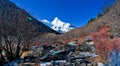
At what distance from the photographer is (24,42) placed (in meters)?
14.2

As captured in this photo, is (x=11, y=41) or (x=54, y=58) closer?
(x=54, y=58)

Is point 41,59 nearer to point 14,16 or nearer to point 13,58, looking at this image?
point 13,58

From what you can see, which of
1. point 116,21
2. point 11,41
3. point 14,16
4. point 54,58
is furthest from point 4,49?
point 116,21

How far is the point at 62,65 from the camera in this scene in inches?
391

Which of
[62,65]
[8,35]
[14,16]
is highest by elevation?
[14,16]

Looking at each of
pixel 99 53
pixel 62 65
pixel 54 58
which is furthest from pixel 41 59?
pixel 99 53

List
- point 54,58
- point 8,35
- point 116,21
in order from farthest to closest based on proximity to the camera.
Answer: point 116,21, point 8,35, point 54,58

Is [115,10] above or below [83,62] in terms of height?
above

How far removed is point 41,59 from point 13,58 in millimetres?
2310

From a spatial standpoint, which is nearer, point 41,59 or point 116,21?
point 41,59

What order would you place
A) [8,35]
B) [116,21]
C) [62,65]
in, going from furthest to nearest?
[116,21] → [8,35] → [62,65]

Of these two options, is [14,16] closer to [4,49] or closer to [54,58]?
[4,49]

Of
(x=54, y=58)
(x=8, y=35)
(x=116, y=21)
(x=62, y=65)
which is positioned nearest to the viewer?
(x=62, y=65)

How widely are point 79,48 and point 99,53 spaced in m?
3.43
